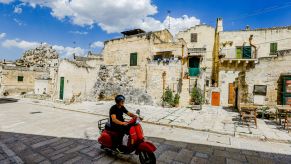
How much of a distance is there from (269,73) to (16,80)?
31.0m

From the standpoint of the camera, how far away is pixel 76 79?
15688 mm

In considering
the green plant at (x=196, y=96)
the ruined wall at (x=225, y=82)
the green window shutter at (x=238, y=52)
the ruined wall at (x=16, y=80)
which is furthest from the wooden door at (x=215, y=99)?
the ruined wall at (x=16, y=80)

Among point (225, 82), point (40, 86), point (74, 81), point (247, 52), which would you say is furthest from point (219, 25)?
point (40, 86)

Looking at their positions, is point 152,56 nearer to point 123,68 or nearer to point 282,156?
point 123,68

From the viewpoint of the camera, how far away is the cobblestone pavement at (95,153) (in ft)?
13.6

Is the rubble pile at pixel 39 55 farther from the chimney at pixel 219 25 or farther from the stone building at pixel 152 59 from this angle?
the chimney at pixel 219 25

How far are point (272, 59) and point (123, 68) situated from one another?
12.6m

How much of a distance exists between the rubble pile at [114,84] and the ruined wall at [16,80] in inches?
618

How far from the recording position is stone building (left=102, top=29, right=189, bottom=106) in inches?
568

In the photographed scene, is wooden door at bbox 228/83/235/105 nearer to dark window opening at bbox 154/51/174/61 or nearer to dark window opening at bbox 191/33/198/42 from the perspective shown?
dark window opening at bbox 154/51/174/61

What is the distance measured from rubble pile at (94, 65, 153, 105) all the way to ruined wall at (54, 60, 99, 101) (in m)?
0.84

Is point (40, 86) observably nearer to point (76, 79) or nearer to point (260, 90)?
point (76, 79)

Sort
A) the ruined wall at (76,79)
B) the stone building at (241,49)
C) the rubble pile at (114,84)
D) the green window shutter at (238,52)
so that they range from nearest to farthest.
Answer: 1. the ruined wall at (76,79)
2. the rubble pile at (114,84)
3. the stone building at (241,49)
4. the green window shutter at (238,52)

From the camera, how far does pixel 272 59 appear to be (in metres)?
10.6
